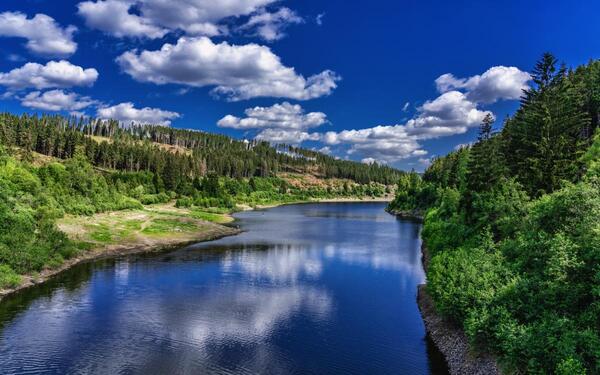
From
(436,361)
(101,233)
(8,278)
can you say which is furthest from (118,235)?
(436,361)

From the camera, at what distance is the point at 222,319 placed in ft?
140

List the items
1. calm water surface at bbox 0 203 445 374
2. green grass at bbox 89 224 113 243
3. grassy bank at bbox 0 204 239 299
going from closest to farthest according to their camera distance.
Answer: calm water surface at bbox 0 203 445 374 < grassy bank at bbox 0 204 239 299 < green grass at bbox 89 224 113 243

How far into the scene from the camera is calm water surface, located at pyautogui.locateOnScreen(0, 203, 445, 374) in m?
33.6

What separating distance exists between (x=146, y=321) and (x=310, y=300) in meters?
18.0

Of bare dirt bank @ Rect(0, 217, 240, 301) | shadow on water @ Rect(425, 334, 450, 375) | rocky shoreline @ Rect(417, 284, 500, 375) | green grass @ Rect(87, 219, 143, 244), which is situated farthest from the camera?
green grass @ Rect(87, 219, 143, 244)

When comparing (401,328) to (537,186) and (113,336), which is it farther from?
(537,186)

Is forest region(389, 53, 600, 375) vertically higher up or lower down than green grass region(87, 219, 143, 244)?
higher up

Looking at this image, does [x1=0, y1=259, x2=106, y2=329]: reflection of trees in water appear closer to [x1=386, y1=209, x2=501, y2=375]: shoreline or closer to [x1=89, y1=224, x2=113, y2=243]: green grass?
[x1=89, y1=224, x2=113, y2=243]: green grass

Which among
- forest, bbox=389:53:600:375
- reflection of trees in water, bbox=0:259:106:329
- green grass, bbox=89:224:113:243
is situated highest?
forest, bbox=389:53:600:375

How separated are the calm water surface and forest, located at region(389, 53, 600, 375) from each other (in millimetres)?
6744

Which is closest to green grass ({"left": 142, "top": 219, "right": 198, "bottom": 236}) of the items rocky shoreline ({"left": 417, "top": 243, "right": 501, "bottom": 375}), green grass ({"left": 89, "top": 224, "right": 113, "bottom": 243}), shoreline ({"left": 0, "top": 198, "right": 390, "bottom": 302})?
shoreline ({"left": 0, "top": 198, "right": 390, "bottom": 302})

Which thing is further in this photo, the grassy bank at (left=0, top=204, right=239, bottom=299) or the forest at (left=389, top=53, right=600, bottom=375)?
the grassy bank at (left=0, top=204, right=239, bottom=299)

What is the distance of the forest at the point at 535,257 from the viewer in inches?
968

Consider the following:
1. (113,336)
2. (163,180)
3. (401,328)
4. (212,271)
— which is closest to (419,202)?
(163,180)
